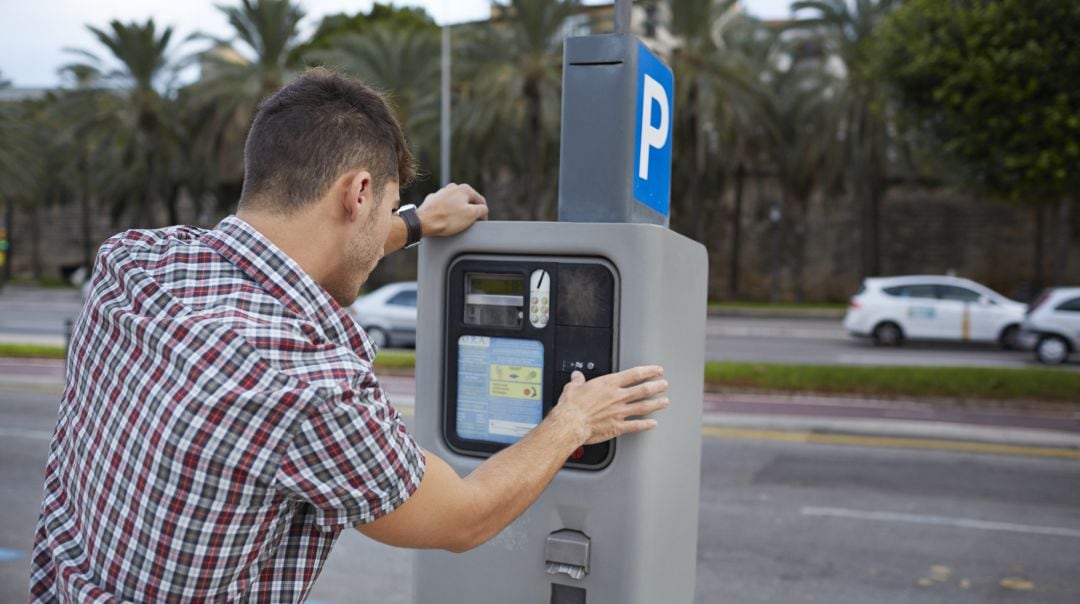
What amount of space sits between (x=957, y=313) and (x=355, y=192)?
17.8 meters

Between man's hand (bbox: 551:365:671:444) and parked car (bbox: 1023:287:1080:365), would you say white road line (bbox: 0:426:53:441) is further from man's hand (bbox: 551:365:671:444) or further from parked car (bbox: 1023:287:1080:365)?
parked car (bbox: 1023:287:1080:365)

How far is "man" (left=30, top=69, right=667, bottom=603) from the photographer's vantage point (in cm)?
131

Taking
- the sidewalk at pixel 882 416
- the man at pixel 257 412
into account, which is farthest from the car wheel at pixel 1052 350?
the man at pixel 257 412

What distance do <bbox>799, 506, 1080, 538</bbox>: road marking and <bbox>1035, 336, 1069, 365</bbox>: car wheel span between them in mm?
10580

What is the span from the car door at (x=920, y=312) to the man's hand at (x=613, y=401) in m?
17.2

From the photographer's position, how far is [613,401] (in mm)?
1807

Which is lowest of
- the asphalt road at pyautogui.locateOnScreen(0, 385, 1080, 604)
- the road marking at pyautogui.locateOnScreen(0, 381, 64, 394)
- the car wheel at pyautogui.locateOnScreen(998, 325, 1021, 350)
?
the road marking at pyautogui.locateOnScreen(0, 381, 64, 394)

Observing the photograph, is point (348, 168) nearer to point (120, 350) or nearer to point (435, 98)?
point (120, 350)

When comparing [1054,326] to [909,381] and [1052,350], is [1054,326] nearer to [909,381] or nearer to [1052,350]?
[1052,350]

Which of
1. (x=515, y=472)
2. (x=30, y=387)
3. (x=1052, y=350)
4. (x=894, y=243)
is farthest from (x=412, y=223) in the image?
(x=894, y=243)

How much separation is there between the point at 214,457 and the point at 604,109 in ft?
3.62

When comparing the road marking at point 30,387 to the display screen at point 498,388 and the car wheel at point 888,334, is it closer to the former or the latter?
the display screen at point 498,388

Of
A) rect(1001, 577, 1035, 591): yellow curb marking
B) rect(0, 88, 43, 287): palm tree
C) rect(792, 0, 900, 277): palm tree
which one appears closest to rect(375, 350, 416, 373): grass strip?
rect(1001, 577, 1035, 591): yellow curb marking

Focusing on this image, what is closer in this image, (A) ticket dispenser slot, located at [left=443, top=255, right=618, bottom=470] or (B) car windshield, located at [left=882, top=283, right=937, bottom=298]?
(A) ticket dispenser slot, located at [left=443, top=255, right=618, bottom=470]
